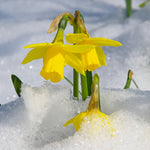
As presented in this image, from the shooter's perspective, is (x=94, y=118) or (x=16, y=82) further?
(x=16, y=82)

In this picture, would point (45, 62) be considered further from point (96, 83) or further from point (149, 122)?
point (149, 122)

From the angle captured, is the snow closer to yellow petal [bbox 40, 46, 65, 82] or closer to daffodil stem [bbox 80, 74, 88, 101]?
daffodil stem [bbox 80, 74, 88, 101]

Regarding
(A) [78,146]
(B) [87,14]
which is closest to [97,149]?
(A) [78,146]

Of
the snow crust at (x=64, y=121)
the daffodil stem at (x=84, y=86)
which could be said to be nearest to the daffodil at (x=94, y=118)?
the snow crust at (x=64, y=121)

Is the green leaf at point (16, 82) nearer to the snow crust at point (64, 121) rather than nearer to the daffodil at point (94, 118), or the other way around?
the snow crust at point (64, 121)

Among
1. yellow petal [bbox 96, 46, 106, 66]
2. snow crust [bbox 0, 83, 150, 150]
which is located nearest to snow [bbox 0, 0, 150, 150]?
snow crust [bbox 0, 83, 150, 150]

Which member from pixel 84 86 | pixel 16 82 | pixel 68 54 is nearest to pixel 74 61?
pixel 68 54

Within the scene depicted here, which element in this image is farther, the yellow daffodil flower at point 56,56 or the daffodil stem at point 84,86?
the daffodil stem at point 84,86

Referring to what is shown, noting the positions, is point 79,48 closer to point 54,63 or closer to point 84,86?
point 54,63
